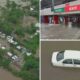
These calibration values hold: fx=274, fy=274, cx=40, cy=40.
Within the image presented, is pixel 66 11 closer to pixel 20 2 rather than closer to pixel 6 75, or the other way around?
pixel 20 2

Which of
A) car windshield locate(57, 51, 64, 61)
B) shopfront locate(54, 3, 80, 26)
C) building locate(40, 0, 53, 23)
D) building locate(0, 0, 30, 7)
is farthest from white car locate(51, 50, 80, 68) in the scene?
building locate(0, 0, 30, 7)

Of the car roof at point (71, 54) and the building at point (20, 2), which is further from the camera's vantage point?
the building at point (20, 2)

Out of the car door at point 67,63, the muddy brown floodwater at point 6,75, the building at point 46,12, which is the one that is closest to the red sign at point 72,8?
the building at point 46,12

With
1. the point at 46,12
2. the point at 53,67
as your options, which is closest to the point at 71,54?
the point at 53,67

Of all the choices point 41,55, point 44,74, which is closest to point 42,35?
point 41,55

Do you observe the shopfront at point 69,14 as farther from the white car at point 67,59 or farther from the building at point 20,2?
the building at point 20,2

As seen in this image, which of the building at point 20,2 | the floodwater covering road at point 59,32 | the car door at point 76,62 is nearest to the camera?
the car door at point 76,62

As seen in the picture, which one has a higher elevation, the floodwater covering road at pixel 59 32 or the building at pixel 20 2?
the building at pixel 20 2

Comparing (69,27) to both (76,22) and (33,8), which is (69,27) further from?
(33,8)
